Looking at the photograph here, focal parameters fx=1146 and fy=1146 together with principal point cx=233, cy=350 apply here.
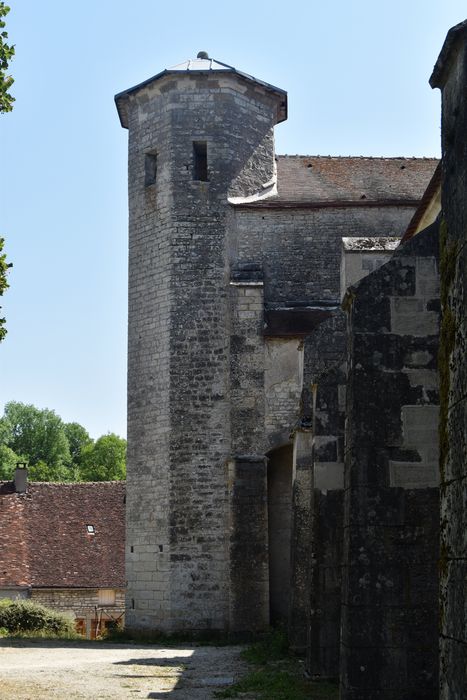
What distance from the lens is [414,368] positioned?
798cm

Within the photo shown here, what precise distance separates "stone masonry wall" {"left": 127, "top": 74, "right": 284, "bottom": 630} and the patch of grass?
5.14 metres

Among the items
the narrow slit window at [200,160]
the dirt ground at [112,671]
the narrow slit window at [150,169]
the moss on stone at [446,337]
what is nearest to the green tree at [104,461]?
the narrow slit window at [150,169]

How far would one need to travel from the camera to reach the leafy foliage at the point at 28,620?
21062 millimetres

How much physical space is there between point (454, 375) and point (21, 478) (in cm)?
3139

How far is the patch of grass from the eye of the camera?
34.1ft

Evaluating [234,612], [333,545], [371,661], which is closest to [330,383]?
[333,545]

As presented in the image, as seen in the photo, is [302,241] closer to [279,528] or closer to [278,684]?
[279,528]

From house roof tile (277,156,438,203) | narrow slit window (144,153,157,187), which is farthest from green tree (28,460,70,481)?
narrow slit window (144,153,157,187)

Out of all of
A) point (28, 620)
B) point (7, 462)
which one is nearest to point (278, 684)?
point (28, 620)

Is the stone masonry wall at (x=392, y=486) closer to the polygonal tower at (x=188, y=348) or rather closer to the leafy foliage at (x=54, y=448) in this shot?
the polygonal tower at (x=188, y=348)

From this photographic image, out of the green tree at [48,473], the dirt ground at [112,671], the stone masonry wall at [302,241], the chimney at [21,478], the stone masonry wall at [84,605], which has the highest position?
the stone masonry wall at [302,241]

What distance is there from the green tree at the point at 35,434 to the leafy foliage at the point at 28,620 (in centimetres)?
4455

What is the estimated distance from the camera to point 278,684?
1134 cm

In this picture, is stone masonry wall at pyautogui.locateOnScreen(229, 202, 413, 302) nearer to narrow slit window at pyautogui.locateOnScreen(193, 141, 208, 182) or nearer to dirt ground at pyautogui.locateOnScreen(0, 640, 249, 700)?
narrow slit window at pyautogui.locateOnScreen(193, 141, 208, 182)
